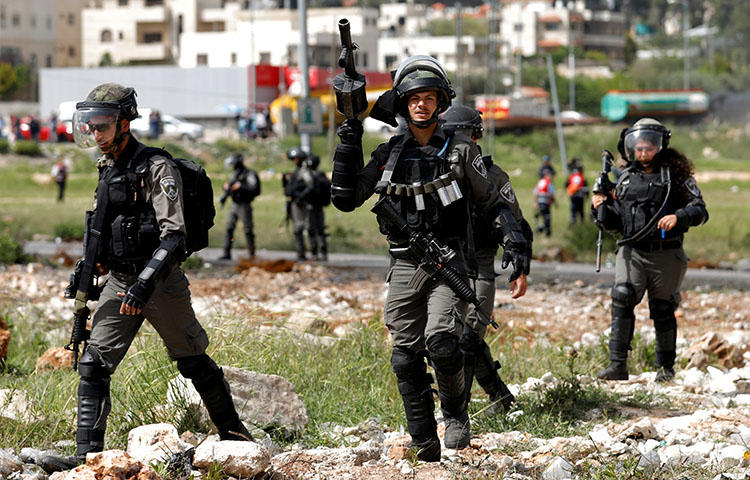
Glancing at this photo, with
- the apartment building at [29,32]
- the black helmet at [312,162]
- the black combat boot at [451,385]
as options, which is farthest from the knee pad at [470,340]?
the apartment building at [29,32]

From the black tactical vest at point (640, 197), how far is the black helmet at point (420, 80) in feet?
9.36

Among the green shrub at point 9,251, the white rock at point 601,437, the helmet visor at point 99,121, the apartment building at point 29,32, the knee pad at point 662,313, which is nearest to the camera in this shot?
the helmet visor at point 99,121

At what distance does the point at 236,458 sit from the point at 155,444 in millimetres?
565

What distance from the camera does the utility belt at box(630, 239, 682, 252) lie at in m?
9.26

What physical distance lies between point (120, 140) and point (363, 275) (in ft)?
39.7

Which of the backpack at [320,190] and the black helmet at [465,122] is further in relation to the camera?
the backpack at [320,190]

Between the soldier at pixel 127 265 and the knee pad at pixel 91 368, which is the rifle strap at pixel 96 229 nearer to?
the soldier at pixel 127 265

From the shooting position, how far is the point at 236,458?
6.04 metres

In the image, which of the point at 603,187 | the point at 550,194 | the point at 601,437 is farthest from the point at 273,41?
the point at 601,437

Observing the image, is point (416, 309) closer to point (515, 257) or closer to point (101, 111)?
point (515, 257)

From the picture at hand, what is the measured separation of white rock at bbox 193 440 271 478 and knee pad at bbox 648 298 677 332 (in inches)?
165

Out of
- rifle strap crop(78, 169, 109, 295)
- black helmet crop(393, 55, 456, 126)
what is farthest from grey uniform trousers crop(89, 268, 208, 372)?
black helmet crop(393, 55, 456, 126)

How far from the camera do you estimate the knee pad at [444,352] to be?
650 cm

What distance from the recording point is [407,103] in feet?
21.9
